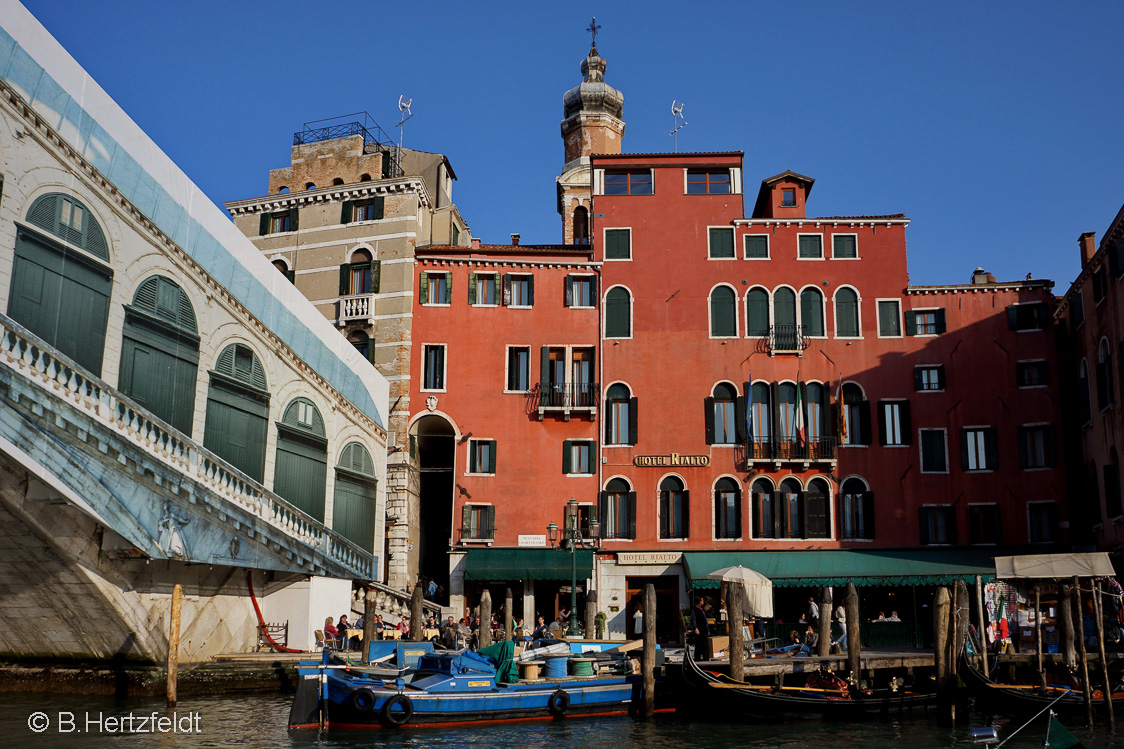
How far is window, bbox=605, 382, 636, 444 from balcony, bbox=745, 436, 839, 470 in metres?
3.63

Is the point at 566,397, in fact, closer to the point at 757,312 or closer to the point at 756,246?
the point at 757,312

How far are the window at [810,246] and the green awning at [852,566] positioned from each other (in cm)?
945

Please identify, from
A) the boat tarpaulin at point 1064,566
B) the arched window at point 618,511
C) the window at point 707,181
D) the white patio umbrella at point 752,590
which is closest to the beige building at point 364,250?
the arched window at point 618,511

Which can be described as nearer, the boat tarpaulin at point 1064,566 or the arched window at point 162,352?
the arched window at point 162,352

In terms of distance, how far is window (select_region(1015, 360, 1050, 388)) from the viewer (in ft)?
104

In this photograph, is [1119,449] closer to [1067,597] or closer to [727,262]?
[1067,597]

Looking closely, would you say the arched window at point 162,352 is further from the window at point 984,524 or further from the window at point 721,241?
the window at point 984,524

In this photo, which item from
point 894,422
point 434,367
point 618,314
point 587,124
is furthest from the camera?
point 587,124

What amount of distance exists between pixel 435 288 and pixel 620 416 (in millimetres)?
7161

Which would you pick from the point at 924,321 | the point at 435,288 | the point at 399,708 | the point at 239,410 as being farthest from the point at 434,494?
the point at 924,321

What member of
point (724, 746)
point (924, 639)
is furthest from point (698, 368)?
point (724, 746)

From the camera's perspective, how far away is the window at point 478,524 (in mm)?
31266

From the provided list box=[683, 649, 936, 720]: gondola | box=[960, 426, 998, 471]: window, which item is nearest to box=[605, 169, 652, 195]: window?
box=[960, 426, 998, 471]: window

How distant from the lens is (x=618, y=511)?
31.8m
